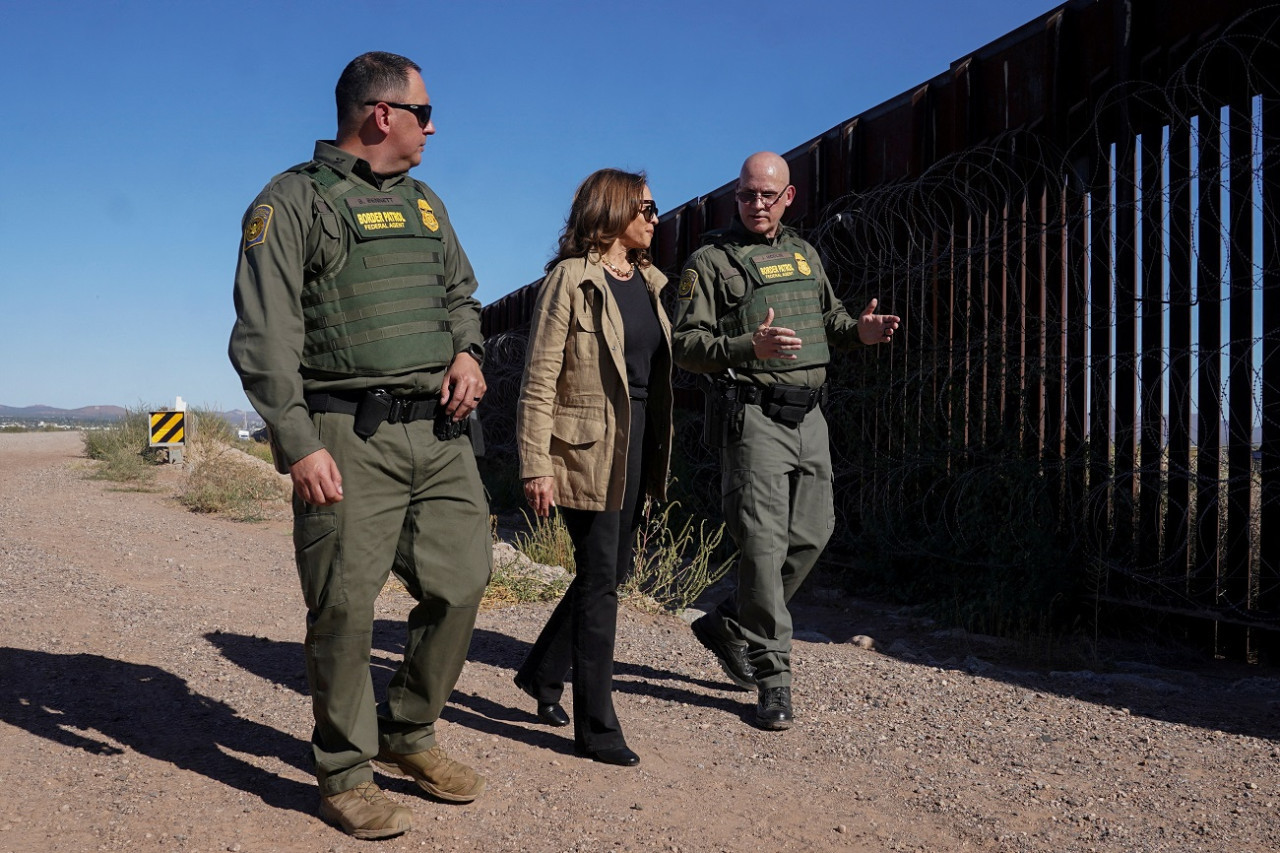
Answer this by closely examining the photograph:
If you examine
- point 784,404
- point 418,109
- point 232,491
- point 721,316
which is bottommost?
point 232,491

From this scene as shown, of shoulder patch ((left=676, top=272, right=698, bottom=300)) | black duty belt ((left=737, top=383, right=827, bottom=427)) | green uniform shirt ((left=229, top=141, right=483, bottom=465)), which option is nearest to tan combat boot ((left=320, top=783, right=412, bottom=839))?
green uniform shirt ((left=229, top=141, right=483, bottom=465))

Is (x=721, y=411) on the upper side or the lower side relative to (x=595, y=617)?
upper

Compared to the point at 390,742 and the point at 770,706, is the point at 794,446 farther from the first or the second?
the point at 390,742

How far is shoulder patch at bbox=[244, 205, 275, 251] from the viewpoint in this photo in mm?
2783

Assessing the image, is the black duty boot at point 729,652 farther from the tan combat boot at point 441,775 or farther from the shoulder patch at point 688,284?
the tan combat boot at point 441,775

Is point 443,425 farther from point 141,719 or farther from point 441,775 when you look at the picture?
point 141,719

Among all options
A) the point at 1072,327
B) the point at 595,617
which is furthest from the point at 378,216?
the point at 1072,327

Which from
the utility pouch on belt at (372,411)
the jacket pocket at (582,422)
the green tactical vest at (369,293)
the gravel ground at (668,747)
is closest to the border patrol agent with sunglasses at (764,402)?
the gravel ground at (668,747)

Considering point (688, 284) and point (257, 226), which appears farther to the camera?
point (688, 284)

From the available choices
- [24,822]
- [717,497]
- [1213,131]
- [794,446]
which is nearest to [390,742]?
[24,822]

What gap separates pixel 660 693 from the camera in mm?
4465

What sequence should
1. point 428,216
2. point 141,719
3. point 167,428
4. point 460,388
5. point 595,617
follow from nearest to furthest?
point 460,388, point 428,216, point 595,617, point 141,719, point 167,428

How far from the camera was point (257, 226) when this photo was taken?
2797 mm

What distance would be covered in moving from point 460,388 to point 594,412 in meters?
0.63
